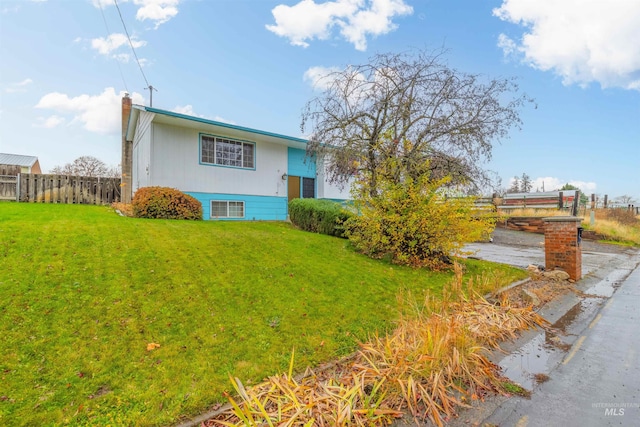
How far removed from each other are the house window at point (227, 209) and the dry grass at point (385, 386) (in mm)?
11438

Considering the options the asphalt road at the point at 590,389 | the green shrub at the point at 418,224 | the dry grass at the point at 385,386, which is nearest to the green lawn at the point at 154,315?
the dry grass at the point at 385,386

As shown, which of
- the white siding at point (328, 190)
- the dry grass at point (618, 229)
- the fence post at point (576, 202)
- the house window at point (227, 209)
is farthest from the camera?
the white siding at point (328, 190)

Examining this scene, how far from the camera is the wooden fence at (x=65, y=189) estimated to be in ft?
45.6

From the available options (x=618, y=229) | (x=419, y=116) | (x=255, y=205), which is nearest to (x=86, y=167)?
(x=255, y=205)

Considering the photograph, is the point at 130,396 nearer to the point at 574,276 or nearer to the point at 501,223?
the point at 574,276

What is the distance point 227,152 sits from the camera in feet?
46.0

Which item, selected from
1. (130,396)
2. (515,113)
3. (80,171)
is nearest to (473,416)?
(130,396)

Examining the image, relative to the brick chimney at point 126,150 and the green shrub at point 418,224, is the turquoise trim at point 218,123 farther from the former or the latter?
the green shrub at point 418,224

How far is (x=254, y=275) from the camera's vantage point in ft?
16.3

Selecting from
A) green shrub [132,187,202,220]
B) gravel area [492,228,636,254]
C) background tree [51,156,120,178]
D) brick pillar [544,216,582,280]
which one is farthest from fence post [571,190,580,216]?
background tree [51,156,120,178]

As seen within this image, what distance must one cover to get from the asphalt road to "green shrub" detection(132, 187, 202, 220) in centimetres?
977

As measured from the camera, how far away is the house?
12156 mm

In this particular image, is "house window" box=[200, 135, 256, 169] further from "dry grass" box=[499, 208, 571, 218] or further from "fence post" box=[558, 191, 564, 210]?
"fence post" box=[558, 191, 564, 210]

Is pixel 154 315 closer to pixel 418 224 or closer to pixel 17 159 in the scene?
pixel 418 224
